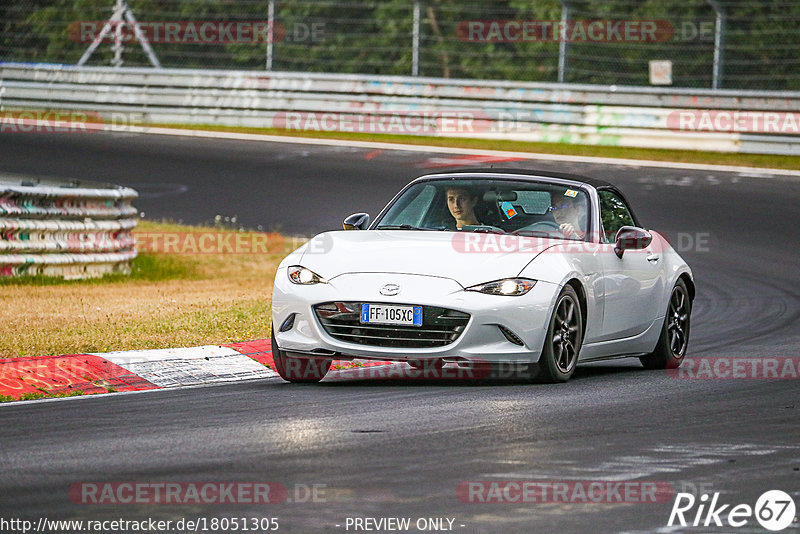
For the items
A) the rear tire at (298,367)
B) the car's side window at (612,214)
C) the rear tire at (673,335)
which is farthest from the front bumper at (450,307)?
the rear tire at (673,335)

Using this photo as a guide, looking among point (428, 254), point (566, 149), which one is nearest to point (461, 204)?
point (428, 254)

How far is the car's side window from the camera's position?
1025 cm

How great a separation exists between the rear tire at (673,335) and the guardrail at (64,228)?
6.39m

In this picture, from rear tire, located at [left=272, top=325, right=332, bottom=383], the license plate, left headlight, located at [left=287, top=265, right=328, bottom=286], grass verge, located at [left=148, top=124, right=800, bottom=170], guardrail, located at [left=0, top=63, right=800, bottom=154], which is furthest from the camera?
guardrail, located at [left=0, top=63, right=800, bottom=154]

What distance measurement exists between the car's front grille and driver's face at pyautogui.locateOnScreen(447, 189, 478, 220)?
4.73 feet

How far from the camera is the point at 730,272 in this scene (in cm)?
1612

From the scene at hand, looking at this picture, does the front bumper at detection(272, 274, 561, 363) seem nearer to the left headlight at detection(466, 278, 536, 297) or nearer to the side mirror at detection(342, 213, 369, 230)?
the left headlight at detection(466, 278, 536, 297)

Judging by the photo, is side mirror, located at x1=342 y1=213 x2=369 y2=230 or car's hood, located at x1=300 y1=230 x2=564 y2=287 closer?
car's hood, located at x1=300 y1=230 x2=564 y2=287

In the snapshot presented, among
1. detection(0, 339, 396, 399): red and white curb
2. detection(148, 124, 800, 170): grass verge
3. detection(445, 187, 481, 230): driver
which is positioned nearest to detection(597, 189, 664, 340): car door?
detection(445, 187, 481, 230): driver

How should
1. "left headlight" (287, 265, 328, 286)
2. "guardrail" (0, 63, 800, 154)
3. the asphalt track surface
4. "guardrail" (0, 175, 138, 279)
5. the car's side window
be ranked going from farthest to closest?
"guardrail" (0, 63, 800, 154) → "guardrail" (0, 175, 138, 279) → the car's side window → "left headlight" (287, 265, 328, 286) → the asphalt track surface

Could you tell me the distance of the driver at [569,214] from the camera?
985cm

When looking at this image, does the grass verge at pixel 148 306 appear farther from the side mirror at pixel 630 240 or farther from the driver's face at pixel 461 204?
the side mirror at pixel 630 240

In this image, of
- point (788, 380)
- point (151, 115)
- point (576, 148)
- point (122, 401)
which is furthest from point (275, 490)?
point (151, 115)

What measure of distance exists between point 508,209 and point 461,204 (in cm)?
32
